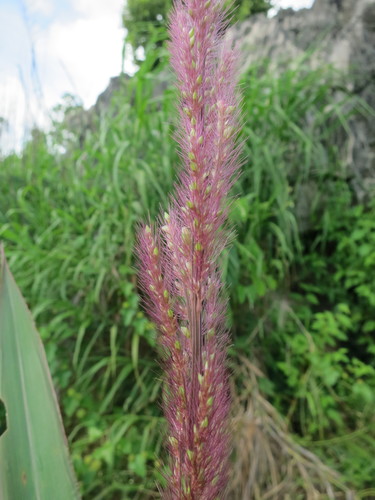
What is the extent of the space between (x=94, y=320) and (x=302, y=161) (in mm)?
1368

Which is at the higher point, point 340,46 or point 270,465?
point 340,46

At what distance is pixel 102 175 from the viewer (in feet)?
7.57

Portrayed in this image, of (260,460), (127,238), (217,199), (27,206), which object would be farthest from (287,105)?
(217,199)

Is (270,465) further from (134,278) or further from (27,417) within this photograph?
(27,417)

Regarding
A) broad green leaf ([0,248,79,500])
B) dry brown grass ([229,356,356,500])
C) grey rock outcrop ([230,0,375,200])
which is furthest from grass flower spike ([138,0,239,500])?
grey rock outcrop ([230,0,375,200])

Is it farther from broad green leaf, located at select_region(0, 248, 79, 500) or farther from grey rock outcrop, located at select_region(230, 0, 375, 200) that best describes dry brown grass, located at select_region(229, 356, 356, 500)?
grey rock outcrop, located at select_region(230, 0, 375, 200)

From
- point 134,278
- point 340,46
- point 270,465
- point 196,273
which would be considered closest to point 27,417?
point 196,273

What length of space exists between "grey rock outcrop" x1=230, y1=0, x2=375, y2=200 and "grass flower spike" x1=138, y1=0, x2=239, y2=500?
2.66 metres

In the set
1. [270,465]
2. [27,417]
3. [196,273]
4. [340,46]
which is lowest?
[270,465]

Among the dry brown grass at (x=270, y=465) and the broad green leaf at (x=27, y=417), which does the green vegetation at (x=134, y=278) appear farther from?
the broad green leaf at (x=27, y=417)

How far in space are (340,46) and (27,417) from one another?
364 cm

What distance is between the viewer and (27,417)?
428 mm

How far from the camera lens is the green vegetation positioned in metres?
1.88

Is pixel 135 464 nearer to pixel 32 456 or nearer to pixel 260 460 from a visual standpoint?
pixel 260 460
